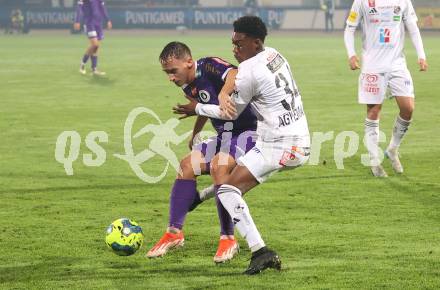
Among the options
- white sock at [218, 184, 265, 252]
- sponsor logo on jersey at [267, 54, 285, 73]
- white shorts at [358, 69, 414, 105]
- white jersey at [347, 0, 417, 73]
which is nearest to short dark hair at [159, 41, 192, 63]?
sponsor logo on jersey at [267, 54, 285, 73]

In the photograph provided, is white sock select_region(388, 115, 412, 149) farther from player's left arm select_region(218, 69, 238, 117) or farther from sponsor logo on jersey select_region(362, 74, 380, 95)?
player's left arm select_region(218, 69, 238, 117)

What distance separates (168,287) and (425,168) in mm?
6187

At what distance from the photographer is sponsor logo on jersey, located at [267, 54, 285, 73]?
25.2 feet

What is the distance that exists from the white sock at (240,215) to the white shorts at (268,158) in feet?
0.68

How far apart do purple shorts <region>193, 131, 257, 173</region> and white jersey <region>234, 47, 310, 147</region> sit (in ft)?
1.20

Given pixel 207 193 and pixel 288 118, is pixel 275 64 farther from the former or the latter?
pixel 207 193

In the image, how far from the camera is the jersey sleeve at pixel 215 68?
319 inches

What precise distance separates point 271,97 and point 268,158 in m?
0.46

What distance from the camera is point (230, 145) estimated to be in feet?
27.3

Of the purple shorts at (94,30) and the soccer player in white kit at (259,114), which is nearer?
the soccer player in white kit at (259,114)

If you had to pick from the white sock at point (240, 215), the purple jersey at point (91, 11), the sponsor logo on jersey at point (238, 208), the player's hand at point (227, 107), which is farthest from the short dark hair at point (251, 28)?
the purple jersey at point (91, 11)

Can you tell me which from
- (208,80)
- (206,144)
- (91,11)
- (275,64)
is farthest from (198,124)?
(91,11)

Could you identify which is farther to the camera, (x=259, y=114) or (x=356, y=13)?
(x=356, y=13)

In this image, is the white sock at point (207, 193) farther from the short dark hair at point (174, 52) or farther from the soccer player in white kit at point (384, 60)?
the soccer player in white kit at point (384, 60)
